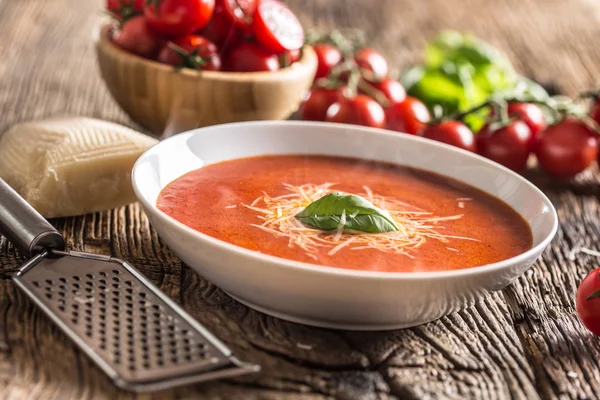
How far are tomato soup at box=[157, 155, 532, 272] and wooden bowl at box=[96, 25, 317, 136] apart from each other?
0.48 meters

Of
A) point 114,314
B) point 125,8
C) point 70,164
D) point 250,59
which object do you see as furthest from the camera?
point 125,8

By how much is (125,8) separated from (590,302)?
6.70 feet

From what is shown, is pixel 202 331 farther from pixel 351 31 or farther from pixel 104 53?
pixel 351 31

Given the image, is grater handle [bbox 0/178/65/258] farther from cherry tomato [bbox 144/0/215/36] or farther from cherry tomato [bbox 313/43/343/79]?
cherry tomato [bbox 313/43/343/79]

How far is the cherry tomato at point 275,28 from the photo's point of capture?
3.04 meters

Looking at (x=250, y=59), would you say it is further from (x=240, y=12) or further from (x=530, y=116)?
(x=530, y=116)

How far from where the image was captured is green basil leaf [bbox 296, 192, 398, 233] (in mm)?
1979

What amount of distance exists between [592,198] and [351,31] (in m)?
2.01

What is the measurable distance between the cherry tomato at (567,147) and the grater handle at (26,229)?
6.23ft

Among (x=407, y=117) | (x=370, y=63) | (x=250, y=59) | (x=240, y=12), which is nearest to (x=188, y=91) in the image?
(x=250, y=59)

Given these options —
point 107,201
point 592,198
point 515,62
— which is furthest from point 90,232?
point 515,62

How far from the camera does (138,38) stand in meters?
3.01

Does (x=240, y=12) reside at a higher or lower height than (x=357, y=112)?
higher

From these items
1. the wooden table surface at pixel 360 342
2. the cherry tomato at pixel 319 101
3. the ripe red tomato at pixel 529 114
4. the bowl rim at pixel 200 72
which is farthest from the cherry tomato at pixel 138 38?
the ripe red tomato at pixel 529 114
